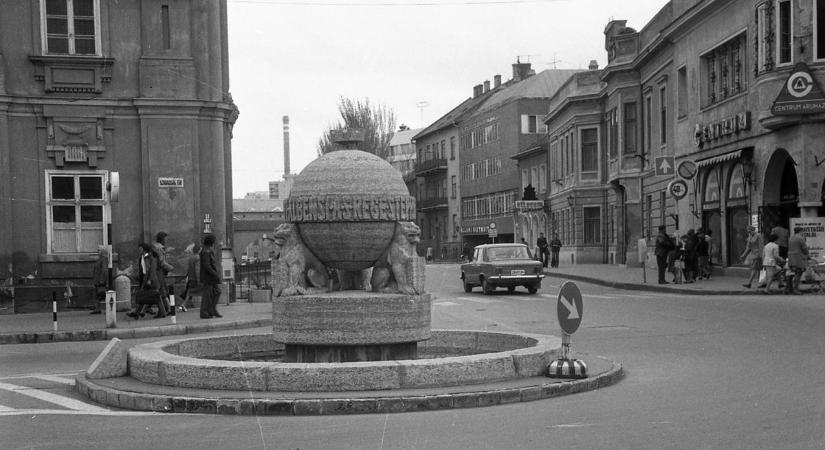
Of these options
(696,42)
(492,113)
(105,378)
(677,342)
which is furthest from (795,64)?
(492,113)

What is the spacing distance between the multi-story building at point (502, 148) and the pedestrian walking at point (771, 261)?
4618 cm

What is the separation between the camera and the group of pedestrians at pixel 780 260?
24734 millimetres

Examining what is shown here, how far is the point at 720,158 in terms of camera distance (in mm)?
33500

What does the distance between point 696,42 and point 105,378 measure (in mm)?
30118

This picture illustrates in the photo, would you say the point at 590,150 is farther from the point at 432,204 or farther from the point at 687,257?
the point at 432,204

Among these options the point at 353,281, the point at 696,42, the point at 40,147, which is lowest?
the point at 353,281

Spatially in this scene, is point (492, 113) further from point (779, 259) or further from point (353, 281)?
point (353, 281)

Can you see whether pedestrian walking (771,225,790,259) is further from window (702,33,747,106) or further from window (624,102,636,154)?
Result: window (624,102,636,154)

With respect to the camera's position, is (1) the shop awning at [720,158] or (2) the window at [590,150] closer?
(1) the shop awning at [720,158]

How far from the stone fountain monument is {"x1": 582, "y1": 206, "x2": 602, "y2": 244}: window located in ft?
156

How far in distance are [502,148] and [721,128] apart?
5017 centimetres

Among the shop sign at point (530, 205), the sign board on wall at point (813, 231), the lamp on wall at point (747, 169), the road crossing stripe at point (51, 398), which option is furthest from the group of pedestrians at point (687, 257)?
the shop sign at point (530, 205)

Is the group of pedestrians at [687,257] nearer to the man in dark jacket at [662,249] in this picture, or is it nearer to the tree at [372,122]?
the man in dark jacket at [662,249]

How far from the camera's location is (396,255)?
38.7 feet
